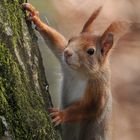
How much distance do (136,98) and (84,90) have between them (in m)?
3.15

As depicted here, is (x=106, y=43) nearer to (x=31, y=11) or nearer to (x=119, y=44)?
(x=31, y=11)

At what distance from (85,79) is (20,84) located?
96 centimetres

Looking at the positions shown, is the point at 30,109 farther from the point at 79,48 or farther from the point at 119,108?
the point at 119,108

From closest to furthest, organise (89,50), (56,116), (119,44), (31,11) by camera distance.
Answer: (56,116)
(31,11)
(89,50)
(119,44)

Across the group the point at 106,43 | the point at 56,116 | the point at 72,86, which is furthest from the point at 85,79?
the point at 56,116

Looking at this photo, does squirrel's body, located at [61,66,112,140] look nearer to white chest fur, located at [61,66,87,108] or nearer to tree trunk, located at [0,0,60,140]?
white chest fur, located at [61,66,87,108]

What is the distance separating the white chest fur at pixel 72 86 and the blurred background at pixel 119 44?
65.4 inches

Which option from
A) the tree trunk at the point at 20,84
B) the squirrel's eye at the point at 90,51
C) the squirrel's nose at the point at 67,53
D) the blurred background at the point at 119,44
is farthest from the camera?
the blurred background at the point at 119,44

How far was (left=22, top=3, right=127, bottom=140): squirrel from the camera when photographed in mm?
3572

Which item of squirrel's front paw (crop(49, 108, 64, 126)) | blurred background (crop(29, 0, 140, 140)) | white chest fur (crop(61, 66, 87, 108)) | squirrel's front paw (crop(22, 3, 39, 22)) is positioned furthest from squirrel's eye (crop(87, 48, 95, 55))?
blurred background (crop(29, 0, 140, 140))

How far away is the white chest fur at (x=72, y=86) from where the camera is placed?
12.2 ft

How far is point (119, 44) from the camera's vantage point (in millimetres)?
7262

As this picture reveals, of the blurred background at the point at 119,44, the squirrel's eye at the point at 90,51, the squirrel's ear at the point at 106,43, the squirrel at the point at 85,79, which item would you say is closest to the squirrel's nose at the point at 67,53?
the squirrel at the point at 85,79

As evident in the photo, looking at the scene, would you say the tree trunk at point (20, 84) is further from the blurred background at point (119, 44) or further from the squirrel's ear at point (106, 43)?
the blurred background at point (119, 44)
